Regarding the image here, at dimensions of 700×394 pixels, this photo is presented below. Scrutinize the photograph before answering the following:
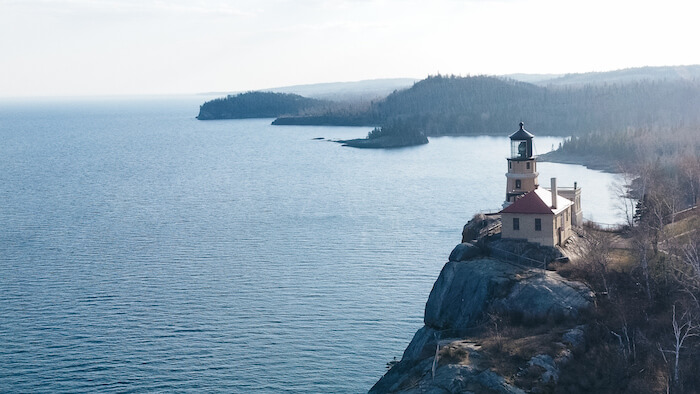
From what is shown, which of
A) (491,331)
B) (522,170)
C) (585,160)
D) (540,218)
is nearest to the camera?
(491,331)

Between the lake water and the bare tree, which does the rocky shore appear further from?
the lake water

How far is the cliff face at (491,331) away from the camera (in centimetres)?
3584

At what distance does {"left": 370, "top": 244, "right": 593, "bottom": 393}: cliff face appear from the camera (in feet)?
118

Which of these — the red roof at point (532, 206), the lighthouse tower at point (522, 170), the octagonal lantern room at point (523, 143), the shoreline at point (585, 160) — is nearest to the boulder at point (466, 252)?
the red roof at point (532, 206)

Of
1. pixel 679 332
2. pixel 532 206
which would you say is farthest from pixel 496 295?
pixel 679 332

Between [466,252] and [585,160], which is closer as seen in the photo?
[466,252]

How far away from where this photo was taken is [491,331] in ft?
131

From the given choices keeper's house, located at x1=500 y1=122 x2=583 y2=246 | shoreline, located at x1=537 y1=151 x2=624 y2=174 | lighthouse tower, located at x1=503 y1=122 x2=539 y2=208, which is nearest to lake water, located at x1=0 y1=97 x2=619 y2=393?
shoreline, located at x1=537 y1=151 x2=624 y2=174

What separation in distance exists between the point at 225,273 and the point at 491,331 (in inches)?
1247

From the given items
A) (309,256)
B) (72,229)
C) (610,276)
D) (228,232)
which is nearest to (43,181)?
(72,229)

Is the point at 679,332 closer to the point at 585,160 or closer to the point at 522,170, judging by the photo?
the point at 522,170

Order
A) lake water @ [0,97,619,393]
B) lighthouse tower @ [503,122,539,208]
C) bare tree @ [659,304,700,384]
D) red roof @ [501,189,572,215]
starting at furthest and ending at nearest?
lighthouse tower @ [503,122,539,208], lake water @ [0,97,619,393], red roof @ [501,189,572,215], bare tree @ [659,304,700,384]

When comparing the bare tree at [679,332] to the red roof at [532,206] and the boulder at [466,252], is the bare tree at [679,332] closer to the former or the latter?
the red roof at [532,206]

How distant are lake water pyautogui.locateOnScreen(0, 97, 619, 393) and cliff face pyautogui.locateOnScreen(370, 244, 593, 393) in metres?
5.12
